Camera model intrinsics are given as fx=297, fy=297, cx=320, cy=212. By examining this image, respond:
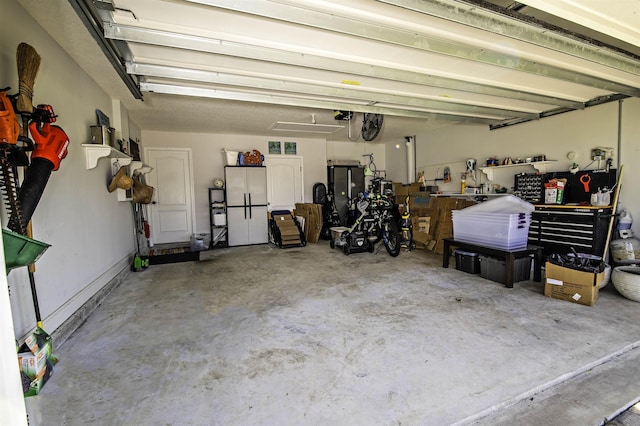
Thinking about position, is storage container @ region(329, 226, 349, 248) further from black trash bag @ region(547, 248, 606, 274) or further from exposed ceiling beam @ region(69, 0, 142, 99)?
exposed ceiling beam @ region(69, 0, 142, 99)

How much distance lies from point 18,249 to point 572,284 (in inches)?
171

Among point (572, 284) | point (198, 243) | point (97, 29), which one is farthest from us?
point (198, 243)

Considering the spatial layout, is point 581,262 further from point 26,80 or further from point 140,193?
point 140,193

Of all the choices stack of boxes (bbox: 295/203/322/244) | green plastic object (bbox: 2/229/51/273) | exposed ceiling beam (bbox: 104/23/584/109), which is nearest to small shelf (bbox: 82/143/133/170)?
exposed ceiling beam (bbox: 104/23/584/109)

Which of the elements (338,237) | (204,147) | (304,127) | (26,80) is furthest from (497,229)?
(204,147)

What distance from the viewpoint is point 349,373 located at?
6.64 feet

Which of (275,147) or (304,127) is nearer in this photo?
(304,127)

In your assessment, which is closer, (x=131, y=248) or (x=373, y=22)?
(x=373, y=22)

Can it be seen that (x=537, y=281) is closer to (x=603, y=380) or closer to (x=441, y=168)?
(x=603, y=380)

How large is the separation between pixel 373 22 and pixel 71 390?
3221 millimetres

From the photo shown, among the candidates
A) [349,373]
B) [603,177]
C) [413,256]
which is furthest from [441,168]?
[349,373]

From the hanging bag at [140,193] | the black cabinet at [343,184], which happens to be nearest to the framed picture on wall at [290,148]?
the black cabinet at [343,184]

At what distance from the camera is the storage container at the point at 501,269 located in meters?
3.80

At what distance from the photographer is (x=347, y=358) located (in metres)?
2.20
